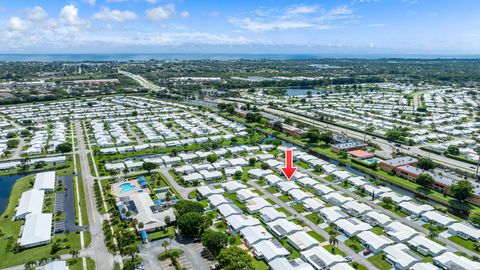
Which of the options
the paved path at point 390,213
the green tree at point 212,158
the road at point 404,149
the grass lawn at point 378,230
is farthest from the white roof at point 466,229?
the green tree at point 212,158

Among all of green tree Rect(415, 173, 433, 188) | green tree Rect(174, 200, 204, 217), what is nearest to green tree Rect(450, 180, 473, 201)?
green tree Rect(415, 173, 433, 188)

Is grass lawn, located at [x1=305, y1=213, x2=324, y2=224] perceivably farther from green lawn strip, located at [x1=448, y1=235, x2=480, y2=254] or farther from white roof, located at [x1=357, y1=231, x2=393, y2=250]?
green lawn strip, located at [x1=448, y1=235, x2=480, y2=254]

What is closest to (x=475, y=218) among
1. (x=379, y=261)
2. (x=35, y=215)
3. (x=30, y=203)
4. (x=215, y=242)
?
(x=379, y=261)

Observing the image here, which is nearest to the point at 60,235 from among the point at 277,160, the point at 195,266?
the point at 195,266

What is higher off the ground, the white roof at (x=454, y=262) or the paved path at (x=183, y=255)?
the white roof at (x=454, y=262)

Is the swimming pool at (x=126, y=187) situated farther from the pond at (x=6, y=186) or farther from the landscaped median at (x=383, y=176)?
the landscaped median at (x=383, y=176)
